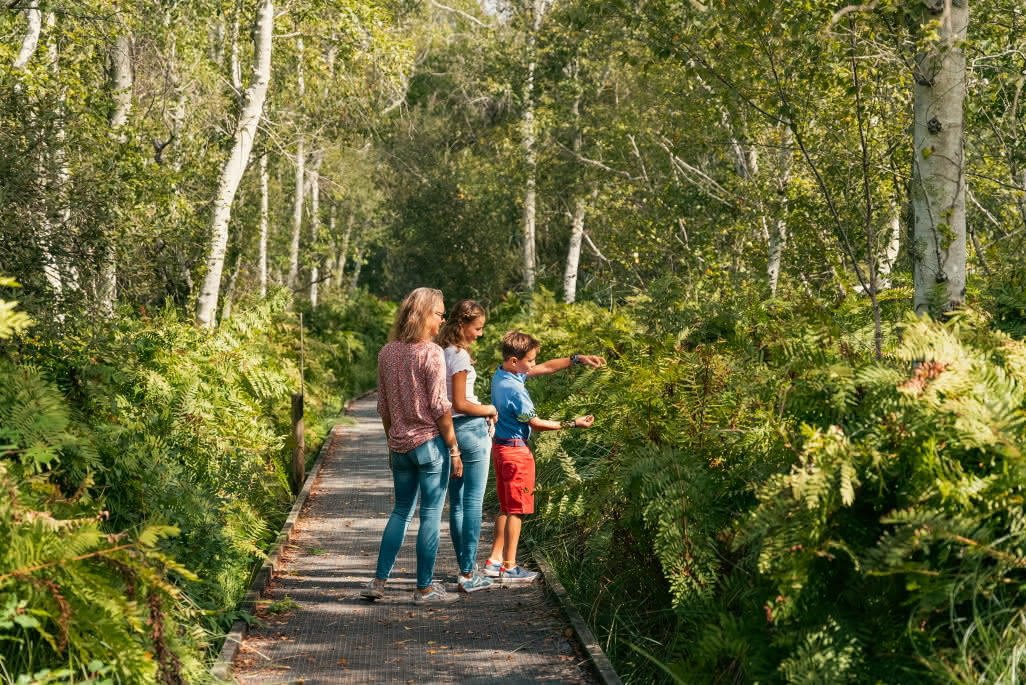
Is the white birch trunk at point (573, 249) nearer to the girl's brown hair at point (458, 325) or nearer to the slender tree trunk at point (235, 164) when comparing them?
the slender tree trunk at point (235, 164)

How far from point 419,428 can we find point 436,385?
330 mm

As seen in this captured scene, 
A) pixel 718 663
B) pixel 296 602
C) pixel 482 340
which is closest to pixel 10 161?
pixel 296 602

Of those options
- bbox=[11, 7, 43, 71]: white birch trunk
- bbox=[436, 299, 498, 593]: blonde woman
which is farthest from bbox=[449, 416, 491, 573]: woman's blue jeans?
bbox=[11, 7, 43, 71]: white birch trunk

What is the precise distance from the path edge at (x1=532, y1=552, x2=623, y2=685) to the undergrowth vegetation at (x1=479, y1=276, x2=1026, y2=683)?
154 millimetres

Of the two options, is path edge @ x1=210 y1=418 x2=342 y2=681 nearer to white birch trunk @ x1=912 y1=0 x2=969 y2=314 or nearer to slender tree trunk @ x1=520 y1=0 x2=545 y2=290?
white birch trunk @ x1=912 y1=0 x2=969 y2=314

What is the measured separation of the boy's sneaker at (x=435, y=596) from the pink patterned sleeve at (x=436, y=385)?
131 cm

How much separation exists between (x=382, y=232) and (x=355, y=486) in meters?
34.7

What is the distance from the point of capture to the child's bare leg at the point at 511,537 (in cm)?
838

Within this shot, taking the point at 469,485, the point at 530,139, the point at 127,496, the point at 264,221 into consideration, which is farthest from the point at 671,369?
the point at 530,139

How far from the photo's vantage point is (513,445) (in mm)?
8359

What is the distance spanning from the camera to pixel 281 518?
35.9 feet

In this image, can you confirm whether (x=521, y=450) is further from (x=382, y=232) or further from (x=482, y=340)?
(x=382, y=232)

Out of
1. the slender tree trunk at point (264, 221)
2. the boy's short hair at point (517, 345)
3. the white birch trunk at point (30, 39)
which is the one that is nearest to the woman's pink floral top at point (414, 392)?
the boy's short hair at point (517, 345)

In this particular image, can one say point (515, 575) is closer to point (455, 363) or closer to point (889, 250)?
point (455, 363)
